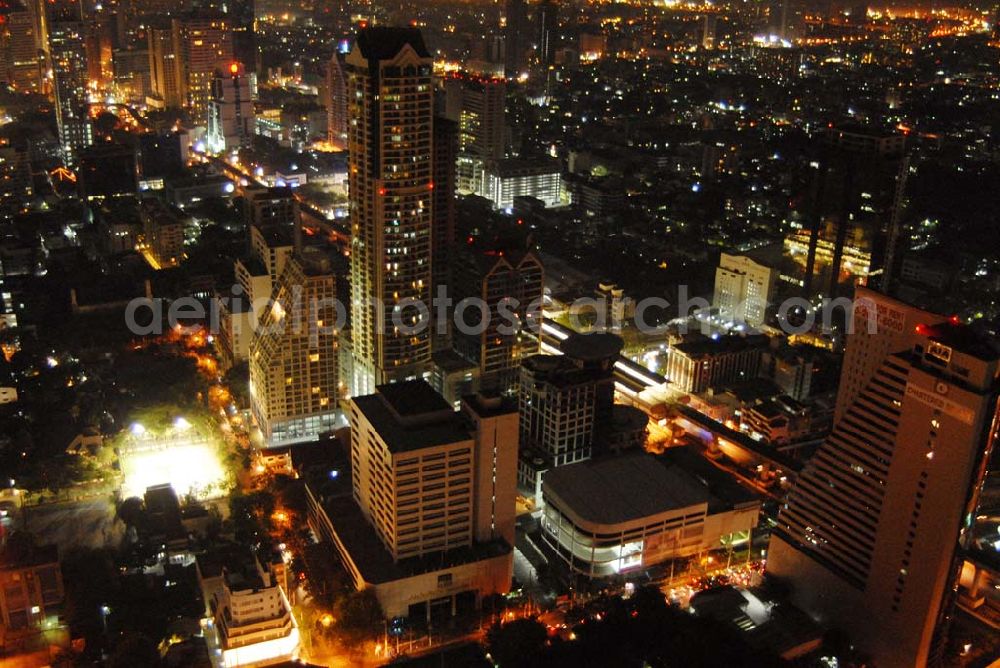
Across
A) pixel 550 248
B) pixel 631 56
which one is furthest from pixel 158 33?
pixel 631 56

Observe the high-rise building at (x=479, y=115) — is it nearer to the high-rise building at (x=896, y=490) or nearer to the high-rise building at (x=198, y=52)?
the high-rise building at (x=198, y=52)

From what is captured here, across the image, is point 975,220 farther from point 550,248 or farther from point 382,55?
point 382,55

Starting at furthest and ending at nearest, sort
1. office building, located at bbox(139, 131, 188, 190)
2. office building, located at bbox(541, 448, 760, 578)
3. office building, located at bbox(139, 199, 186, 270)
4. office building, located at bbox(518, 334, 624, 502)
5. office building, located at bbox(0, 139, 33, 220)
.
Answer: office building, located at bbox(139, 131, 188, 190)
office building, located at bbox(0, 139, 33, 220)
office building, located at bbox(139, 199, 186, 270)
office building, located at bbox(518, 334, 624, 502)
office building, located at bbox(541, 448, 760, 578)

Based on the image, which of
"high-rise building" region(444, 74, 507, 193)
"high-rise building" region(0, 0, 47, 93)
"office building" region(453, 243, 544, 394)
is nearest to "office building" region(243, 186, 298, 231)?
"office building" region(453, 243, 544, 394)

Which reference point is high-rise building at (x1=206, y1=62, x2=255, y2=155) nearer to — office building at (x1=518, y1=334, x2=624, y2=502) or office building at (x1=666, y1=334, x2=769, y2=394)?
office building at (x1=666, y1=334, x2=769, y2=394)

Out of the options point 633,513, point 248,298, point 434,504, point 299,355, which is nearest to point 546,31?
point 248,298

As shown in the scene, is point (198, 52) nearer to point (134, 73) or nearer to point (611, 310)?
point (134, 73)

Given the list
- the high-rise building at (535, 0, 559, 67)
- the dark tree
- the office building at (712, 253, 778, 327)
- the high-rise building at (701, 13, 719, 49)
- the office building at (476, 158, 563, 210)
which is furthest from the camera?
the high-rise building at (701, 13, 719, 49)

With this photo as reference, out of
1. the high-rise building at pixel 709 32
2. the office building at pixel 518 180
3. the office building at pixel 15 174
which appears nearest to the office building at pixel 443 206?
the office building at pixel 518 180
